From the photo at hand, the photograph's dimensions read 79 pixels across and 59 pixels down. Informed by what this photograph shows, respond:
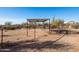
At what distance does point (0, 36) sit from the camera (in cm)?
354

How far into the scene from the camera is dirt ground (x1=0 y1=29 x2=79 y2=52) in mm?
3557

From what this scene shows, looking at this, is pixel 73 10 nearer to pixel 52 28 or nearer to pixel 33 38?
pixel 52 28

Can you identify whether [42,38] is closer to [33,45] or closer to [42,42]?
[42,42]

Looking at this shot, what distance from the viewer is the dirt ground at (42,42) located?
11.7 ft

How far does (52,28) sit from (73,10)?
1.27ft

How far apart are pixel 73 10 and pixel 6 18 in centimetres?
94

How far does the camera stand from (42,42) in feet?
11.8

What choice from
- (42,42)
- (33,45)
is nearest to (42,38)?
(42,42)

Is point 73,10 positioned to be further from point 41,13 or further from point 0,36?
point 0,36

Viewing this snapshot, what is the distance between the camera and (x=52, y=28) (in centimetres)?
357

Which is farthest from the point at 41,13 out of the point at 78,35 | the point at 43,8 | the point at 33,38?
the point at 78,35
